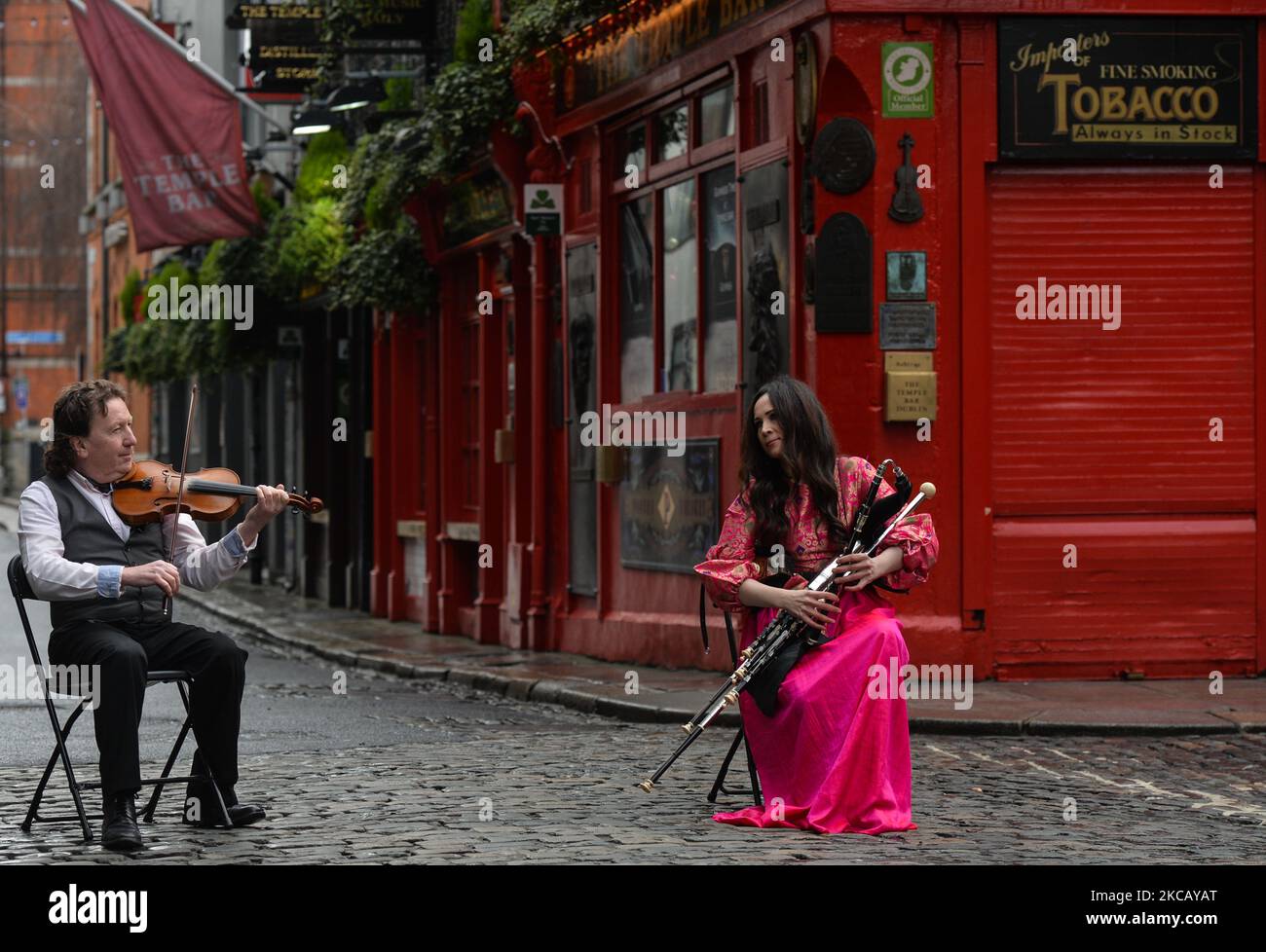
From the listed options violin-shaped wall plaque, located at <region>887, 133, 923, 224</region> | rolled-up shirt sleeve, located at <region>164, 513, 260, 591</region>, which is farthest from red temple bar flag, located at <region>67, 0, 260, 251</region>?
rolled-up shirt sleeve, located at <region>164, 513, 260, 591</region>

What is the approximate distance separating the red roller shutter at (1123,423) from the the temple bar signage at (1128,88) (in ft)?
0.59

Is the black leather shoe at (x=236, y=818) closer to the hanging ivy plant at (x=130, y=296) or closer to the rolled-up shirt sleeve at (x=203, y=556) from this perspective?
the rolled-up shirt sleeve at (x=203, y=556)

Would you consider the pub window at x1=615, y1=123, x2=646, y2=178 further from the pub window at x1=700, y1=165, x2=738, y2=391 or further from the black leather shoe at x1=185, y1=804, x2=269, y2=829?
the black leather shoe at x1=185, y1=804, x2=269, y2=829

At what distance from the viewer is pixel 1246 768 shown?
33.9 ft

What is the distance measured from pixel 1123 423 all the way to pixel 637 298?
159 inches

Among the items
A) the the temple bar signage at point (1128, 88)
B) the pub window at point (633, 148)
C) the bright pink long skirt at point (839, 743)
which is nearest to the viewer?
the bright pink long skirt at point (839, 743)

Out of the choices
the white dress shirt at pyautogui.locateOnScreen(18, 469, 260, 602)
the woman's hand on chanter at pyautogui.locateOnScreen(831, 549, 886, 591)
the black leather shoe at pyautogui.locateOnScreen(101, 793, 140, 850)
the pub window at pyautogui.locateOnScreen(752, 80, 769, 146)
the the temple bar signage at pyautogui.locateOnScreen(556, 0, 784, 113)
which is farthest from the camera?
the the temple bar signage at pyautogui.locateOnScreen(556, 0, 784, 113)

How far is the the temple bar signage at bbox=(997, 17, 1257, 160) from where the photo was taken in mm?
13750

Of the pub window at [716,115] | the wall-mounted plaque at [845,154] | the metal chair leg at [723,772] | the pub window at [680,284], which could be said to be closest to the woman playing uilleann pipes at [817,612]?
the metal chair leg at [723,772]

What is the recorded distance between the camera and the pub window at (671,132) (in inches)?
624

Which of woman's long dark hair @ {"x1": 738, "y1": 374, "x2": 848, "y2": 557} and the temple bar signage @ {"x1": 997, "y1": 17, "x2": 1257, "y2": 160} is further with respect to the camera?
the temple bar signage @ {"x1": 997, "y1": 17, "x2": 1257, "y2": 160}

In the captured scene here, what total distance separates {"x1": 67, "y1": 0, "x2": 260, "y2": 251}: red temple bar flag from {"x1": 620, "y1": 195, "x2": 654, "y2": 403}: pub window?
Result: 6435 mm
